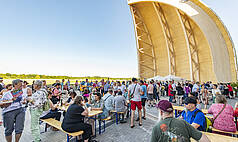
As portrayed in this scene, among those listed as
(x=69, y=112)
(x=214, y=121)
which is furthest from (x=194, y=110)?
(x=69, y=112)

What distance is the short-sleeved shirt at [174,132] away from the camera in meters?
1.53

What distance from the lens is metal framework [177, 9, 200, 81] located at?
18391mm

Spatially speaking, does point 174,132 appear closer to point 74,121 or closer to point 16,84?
point 74,121

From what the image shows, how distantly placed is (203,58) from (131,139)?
1993 cm

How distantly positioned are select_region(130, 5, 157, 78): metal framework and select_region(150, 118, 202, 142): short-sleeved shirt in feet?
80.8

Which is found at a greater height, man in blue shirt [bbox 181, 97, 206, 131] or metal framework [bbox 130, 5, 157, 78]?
metal framework [bbox 130, 5, 157, 78]

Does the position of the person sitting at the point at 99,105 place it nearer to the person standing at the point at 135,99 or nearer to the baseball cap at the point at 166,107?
the person standing at the point at 135,99

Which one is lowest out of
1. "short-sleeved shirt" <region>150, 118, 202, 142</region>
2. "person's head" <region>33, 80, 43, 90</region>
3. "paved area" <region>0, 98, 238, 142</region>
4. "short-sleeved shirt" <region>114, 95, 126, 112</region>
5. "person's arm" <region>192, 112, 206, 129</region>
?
"paved area" <region>0, 98, 238, 142</region>

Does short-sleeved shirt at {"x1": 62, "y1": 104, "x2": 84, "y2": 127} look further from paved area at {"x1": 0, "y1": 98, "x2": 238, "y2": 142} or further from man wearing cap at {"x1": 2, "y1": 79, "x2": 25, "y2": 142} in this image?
man wearing cap at {"x1": 2, "y1": 79, "x2": 25, "y2": 142}

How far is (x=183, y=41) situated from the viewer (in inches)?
798

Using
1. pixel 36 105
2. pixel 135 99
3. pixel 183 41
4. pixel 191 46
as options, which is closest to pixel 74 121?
pixel 36 105

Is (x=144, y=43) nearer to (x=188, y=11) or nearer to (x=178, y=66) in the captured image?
(x=178, y=66)

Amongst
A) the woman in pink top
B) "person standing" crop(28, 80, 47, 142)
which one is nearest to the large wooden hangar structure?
the woman in pink top

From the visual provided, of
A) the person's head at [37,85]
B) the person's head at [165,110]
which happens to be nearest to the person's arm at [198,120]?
the person's head at [165,110]
